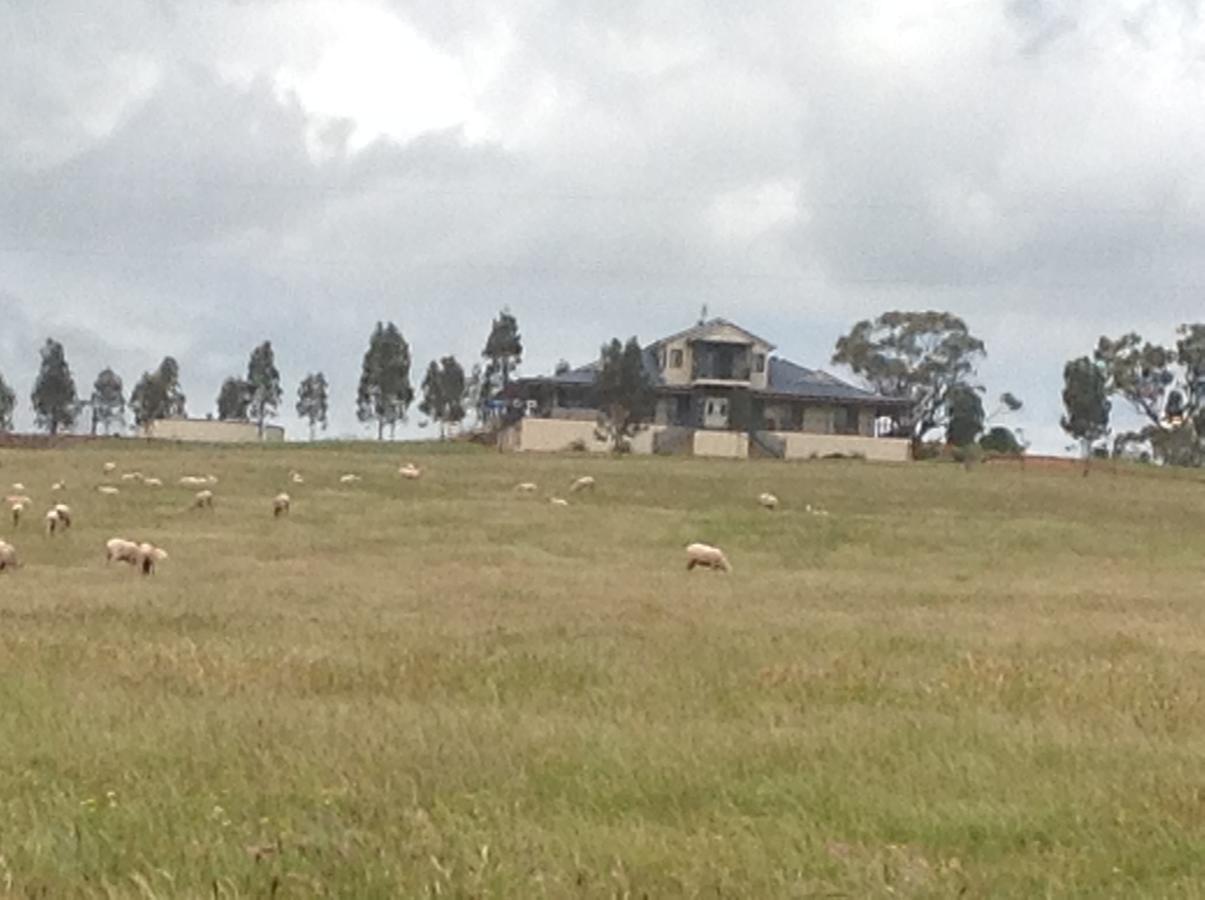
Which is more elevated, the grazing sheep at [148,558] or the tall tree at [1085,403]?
the tall tree at [1085,403]

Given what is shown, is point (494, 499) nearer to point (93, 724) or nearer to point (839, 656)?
point (839, 656)

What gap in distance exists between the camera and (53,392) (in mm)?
108250

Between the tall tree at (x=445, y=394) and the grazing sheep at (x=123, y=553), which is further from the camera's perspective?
the tall tree at (x=445, y=394)

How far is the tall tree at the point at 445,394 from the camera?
11944 centimetres

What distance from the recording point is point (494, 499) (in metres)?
46.7

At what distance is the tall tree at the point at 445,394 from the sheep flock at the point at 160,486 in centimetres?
5998

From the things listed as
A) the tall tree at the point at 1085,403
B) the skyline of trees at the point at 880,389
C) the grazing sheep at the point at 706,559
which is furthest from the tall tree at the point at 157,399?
the grazing sheep at the point at 706,559

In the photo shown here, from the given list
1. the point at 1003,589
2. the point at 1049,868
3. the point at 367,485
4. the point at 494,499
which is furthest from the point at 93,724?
Answer: the point at 367,485

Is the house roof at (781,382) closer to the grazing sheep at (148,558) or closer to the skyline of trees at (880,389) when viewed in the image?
the skyline of trees at (880,389)

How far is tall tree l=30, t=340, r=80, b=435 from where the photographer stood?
108125mm

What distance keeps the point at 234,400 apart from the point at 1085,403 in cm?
5813

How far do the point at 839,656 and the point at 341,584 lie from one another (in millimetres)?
9755

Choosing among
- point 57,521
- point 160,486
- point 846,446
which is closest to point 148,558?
point 57,521

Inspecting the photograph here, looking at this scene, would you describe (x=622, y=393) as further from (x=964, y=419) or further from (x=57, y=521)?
(x=57, y=521)
